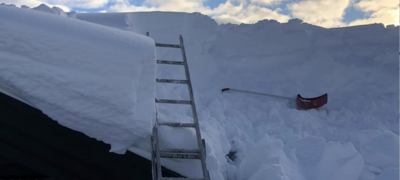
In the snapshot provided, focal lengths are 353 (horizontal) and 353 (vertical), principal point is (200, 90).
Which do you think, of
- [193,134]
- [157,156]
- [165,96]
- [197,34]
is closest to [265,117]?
[165,96]

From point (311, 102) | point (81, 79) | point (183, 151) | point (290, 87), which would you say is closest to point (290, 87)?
point (290, 87)

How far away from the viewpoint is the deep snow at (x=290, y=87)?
3.87m

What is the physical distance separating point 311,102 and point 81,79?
13.7 feet

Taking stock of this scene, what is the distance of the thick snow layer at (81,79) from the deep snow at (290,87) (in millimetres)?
1243

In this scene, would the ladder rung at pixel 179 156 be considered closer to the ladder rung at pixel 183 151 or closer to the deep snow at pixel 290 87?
the ladder rung at pixel 183 151

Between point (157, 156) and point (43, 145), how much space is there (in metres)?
0.94

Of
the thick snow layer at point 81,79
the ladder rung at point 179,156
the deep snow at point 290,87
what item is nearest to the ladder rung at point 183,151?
the ladder rung at point 179,156

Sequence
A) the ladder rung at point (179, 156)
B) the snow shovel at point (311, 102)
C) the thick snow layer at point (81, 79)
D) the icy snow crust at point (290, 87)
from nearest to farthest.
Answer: the thick snow layer at point (81, 79) → the ladder rung at point (179, 156) → the icy snow crust at point (290, 87) → the snow shovel at point (311, 102)

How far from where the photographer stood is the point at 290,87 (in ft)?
21.0

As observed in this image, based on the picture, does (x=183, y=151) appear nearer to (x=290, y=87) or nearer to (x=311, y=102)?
(x=311, y=102)

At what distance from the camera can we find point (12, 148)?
282cm

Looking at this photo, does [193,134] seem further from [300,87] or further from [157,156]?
[300,87]

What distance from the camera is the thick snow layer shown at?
8.36ft

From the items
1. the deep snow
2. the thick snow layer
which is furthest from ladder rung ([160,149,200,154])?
the deep snow
